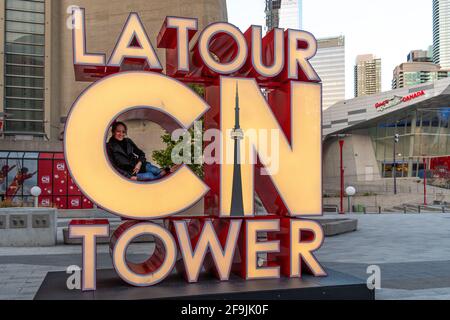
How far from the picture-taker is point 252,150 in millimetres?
8602

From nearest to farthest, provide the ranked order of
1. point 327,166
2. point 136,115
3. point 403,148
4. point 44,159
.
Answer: point 136,115 → point 44,159 → point 403,148 → point 327,166

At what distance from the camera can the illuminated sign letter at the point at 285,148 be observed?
8.47m

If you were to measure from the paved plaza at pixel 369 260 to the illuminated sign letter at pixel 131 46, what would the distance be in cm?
473

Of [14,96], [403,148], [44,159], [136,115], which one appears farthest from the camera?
[403,148]

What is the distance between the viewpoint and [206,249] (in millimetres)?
7965

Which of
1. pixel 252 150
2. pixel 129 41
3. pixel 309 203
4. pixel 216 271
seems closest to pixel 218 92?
pixel 252 150

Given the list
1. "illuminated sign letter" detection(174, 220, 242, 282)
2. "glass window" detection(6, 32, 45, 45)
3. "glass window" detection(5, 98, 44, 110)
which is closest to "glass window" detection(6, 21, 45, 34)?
"glass window" detection(6, 32, 45, 45)

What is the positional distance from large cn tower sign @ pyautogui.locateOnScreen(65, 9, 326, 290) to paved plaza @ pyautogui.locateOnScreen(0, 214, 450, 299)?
2.39m

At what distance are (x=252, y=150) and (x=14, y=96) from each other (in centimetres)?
5885

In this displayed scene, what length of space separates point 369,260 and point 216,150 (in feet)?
23.8

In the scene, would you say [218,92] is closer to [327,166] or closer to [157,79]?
[157,79]

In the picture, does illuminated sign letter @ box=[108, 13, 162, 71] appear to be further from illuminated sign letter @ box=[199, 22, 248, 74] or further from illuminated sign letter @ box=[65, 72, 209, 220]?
illuminated sign letter @ box=[199, 22, 248, 74]

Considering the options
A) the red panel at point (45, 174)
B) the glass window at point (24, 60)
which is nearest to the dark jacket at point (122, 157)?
the red panel at point (45, 174)

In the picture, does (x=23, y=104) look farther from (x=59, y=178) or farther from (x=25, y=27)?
(x=59, y=178)
